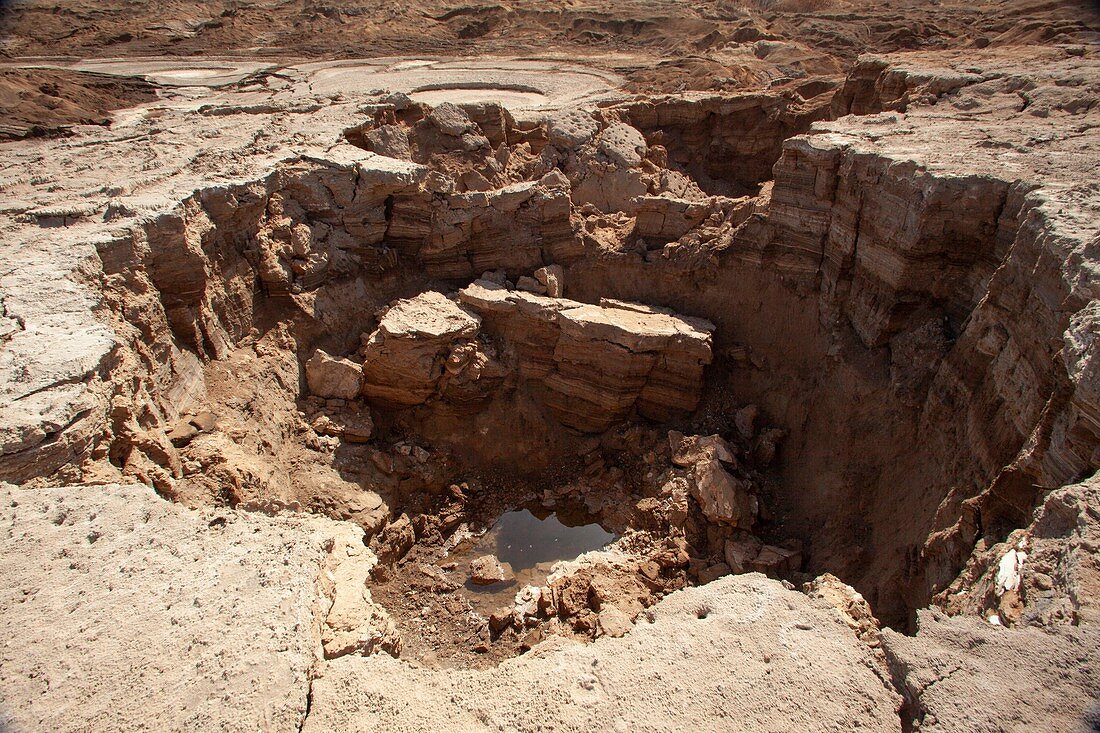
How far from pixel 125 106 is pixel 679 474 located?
532 inches

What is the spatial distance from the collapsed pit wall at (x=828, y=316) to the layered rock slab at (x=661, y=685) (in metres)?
2.09

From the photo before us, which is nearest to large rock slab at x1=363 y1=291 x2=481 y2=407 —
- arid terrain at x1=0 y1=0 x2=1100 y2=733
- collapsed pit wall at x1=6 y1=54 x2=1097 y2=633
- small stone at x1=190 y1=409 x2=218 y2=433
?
arid terrain at x1=0 y1=0 x2=1100 y2=733

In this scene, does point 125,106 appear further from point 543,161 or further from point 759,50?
point 759,50

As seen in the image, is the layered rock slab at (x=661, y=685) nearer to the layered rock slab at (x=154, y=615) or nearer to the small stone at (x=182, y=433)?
the layered rock slab at (x=154, y=615)

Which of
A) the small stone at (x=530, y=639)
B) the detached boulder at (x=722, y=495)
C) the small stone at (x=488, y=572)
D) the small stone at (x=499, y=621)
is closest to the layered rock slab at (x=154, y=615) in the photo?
the small stone at (x=530, y=639)

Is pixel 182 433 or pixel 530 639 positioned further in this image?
pixel 530 639

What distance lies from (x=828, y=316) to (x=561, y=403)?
382 cm

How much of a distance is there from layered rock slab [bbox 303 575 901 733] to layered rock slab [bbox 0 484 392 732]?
0.36 m

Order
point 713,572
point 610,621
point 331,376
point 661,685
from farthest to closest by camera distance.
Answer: point 331,376
point 713,572
point 610,621
point 661,685

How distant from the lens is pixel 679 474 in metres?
8.38

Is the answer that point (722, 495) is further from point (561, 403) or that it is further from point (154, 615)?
point (154, 615)

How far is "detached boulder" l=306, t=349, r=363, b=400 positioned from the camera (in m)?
8.47

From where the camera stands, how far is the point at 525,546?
857cm

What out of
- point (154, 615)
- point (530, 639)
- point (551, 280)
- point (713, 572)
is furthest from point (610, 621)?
point (551, 280)
